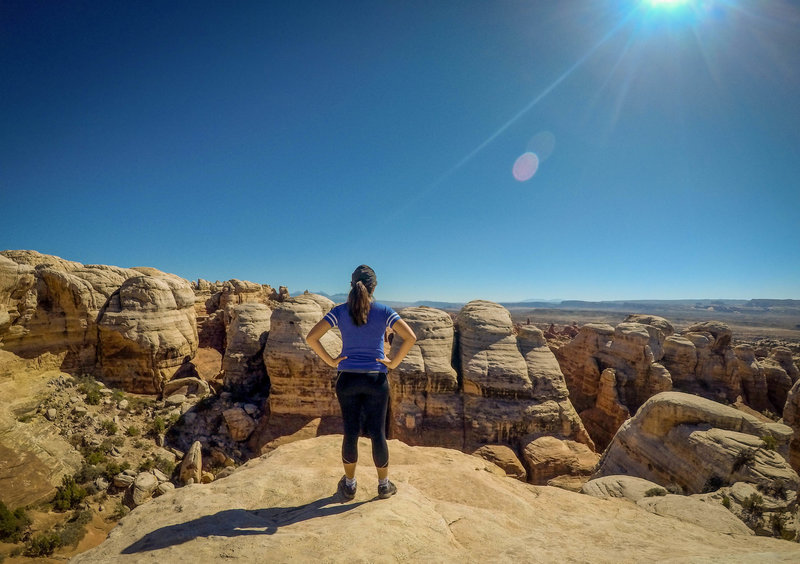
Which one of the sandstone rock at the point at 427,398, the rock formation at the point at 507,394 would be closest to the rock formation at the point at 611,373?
the rock formation at the point at 507,394

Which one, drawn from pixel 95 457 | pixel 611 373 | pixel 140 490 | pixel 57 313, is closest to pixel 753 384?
pixel 611 373

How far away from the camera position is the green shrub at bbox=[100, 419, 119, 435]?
10508 millimetres

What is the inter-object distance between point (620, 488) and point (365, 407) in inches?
216

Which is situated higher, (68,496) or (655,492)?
(655,492)

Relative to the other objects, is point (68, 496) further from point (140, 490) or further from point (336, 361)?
point (336, 361)

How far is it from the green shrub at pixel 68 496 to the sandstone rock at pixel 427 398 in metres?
8.98

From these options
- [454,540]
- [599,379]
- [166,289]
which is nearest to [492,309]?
[599,379]

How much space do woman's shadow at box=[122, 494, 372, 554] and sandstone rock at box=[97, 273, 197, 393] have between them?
13.1 metres

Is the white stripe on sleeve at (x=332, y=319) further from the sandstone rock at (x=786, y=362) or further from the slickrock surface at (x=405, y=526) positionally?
the sandstone rock at (x=786, y=362)

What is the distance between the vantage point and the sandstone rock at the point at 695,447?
5.75 m

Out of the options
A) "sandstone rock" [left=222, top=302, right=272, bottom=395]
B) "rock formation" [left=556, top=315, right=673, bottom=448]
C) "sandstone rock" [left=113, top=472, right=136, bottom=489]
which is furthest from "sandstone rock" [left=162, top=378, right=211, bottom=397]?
"rock formation" [left=556, top=315, right=673, bottom=448]

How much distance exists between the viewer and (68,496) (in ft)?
26.7

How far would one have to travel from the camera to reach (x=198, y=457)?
34.0ft

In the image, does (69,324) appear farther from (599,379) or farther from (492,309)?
(599,379)
